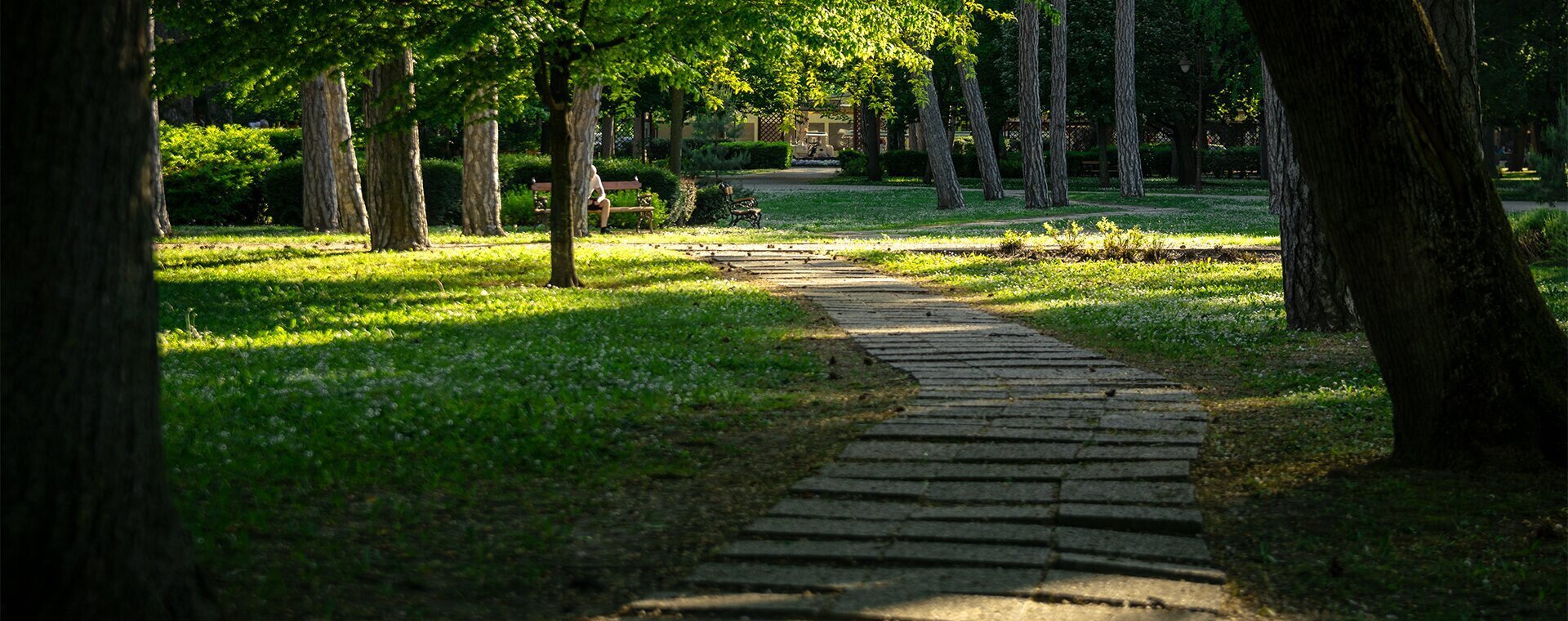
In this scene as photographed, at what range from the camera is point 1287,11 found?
234 inches

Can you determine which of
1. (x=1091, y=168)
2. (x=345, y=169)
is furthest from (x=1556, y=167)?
(x=1091, y=168)

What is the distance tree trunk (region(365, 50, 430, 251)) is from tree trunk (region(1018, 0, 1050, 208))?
725 inches

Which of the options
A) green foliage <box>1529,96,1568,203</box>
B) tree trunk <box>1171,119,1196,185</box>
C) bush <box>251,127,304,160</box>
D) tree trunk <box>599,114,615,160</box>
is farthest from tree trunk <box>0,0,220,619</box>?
tree trunk <box>1171,119,1196,185</box>

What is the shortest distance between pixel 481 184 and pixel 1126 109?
23.5m

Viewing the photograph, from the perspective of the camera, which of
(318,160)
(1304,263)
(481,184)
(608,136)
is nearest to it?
(1304,263)

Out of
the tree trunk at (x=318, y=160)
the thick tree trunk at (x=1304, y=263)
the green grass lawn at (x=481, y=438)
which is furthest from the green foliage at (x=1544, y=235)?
the tree trunk at (x=318, y=160)

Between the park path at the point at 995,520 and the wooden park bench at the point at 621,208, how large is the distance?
17.3 meters

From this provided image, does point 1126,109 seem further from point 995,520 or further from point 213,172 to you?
point 995,520

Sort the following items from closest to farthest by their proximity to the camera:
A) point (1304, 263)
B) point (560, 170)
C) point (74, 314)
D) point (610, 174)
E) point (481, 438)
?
point (74, 314)
point (481, 438)
point (1304, 263)
point (560, 170)
point (610, 174)

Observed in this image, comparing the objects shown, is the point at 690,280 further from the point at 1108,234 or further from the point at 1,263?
the point at 1,263

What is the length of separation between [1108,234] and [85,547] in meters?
16.7

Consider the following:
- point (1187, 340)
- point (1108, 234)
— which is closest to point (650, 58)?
point (1187, 340)

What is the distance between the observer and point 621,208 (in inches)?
1011

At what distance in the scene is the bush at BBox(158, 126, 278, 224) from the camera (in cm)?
2612
